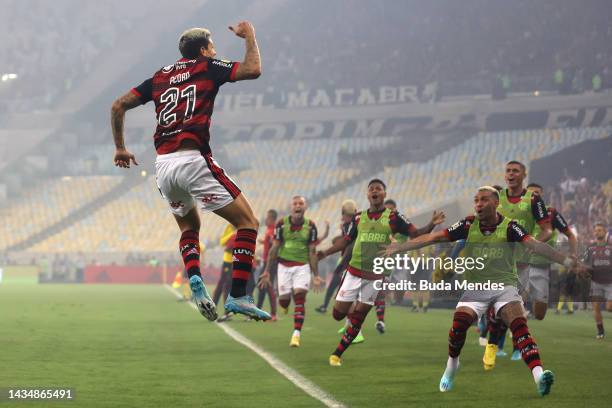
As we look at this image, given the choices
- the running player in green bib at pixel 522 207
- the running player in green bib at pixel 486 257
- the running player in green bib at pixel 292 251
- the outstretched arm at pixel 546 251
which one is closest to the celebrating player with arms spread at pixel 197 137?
the running player in green bib at pixel 486 257

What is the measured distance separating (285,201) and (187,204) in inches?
1857

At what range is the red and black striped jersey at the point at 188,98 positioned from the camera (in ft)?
22.9

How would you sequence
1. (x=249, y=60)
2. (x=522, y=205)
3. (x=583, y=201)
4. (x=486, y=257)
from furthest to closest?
(x=583, y=201), (x=522, y=205), (x=486, y=257), (x=249, y=60)

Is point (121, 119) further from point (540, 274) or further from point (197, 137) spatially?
point (540, 274)

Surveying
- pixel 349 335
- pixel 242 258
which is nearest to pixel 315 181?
→ pixel 349 335

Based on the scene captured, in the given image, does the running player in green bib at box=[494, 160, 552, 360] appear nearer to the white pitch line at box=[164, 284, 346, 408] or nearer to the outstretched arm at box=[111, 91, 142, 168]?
the white pitch line at box=[164, 284, 346, 408]

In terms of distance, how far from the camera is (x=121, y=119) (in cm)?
730

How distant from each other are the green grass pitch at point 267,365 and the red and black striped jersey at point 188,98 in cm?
244

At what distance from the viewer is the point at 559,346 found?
573 inches

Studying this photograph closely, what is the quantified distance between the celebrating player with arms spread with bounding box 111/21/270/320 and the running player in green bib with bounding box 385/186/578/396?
94.2 inches

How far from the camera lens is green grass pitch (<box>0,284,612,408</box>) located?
8.90 metres

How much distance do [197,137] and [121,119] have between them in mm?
629

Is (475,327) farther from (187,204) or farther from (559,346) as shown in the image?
(187,204)

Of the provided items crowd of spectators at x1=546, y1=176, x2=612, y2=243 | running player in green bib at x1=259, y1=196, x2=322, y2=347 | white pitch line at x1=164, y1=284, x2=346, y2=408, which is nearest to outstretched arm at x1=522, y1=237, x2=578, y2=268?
white pitch line at x1=164, y1=284, x2=346, y2=408
